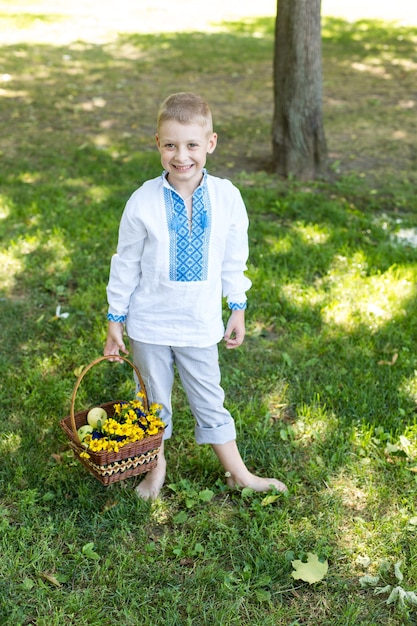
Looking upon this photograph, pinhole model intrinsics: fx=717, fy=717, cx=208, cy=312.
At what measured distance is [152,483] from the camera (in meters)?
2.96

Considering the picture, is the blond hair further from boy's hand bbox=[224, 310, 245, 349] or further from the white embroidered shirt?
boy's hand bbox=[224, 310, 245, 349]

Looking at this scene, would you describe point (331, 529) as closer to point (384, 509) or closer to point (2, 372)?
point (384, 509)

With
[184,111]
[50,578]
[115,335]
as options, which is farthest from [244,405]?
[184,111]

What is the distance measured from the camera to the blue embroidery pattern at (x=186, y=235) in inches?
100

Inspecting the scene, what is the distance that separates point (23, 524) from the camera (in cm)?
276

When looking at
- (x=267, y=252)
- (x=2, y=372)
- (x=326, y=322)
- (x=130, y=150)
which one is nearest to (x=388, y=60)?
(x=130, y=150)

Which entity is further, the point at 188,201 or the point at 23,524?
the point at 23,524

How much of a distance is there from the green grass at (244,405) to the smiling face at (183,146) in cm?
130

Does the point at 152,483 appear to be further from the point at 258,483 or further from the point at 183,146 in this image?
the point at 183,146

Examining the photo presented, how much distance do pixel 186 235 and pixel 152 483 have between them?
1.07m

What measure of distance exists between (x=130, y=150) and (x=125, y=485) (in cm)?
457

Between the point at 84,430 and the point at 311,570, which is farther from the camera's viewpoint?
the point at 84,430

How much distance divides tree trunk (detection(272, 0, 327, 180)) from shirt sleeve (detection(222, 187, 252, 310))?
11.9ft

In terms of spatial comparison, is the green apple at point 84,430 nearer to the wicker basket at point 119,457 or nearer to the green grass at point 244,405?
the wicker basket at point 119,457
